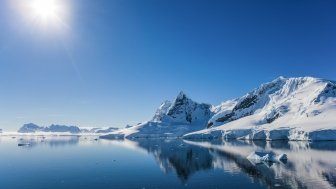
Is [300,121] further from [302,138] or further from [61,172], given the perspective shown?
[61,172]

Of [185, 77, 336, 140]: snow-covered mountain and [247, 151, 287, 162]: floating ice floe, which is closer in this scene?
[247, 151, 287, 162]: floating ice floe

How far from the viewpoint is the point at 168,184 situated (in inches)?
1981

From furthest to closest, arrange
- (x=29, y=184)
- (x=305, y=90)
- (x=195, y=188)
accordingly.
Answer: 1. (x=305, y=90)
2. (x=29, y=184)
3. (x=195, y=188)

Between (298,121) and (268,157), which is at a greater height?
(298,121)

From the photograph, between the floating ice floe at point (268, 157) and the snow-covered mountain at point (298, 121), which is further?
the snow-covered mountain at point (298, 121)

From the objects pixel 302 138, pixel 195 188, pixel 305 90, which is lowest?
pixel 195 188

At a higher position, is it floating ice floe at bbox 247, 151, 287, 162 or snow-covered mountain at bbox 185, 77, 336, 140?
snow-covered mountain at bbox 185, 77, 336, 140

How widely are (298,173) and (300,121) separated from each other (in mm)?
101395

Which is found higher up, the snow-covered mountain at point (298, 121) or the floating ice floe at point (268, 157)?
the snow-covered mountain at point (298, 121)

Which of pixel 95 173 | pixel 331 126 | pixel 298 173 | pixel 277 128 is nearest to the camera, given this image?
pixel 298 173

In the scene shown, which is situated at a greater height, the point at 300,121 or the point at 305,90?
the point at 305,90

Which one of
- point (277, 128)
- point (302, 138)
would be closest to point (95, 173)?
point (302, 138)

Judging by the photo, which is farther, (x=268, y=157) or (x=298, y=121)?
(x=298, y=121)

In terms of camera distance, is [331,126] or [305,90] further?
[305,90]
